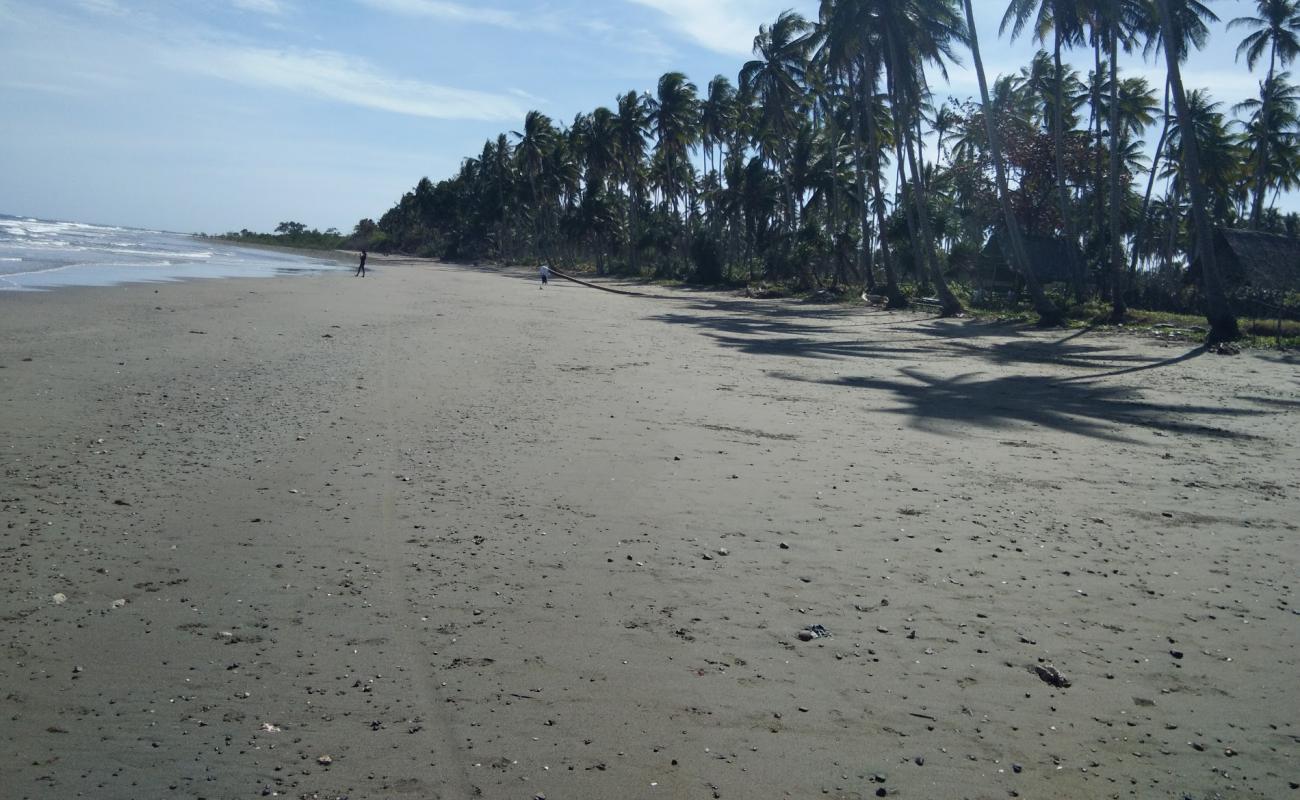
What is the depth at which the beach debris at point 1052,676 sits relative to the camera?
12.8 feet

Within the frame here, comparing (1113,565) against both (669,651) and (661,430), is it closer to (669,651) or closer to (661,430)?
(669,651)

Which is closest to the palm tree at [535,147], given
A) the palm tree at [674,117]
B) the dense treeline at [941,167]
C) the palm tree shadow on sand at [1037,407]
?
the dense treeline at [941,167]

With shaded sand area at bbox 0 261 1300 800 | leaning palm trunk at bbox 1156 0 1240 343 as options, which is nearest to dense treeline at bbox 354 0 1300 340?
leaning palm trunk at bbox 1156 0 1240 343

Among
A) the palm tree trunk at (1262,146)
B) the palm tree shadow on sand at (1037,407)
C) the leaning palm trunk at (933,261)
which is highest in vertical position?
the palm tree trunk at (1262,146)

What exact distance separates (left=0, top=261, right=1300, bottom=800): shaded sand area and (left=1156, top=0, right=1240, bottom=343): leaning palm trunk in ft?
32.9

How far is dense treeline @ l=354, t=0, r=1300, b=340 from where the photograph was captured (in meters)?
26.0

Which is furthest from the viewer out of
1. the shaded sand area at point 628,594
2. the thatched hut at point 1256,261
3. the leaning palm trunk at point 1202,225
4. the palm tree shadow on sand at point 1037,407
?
the thatched hut at point 1256,261

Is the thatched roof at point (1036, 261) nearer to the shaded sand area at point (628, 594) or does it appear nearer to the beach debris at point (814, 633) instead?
the shaded sand area at point (628, 594)

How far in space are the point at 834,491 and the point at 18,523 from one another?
209 inches

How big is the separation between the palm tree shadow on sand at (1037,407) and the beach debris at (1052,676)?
17.4ft

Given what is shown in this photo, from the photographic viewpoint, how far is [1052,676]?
3.96 m

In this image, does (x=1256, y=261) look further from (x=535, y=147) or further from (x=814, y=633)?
(x=535, y=147)

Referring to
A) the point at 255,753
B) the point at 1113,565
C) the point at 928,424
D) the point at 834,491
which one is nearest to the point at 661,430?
the point at 834,491

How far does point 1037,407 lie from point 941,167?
40.5 m
